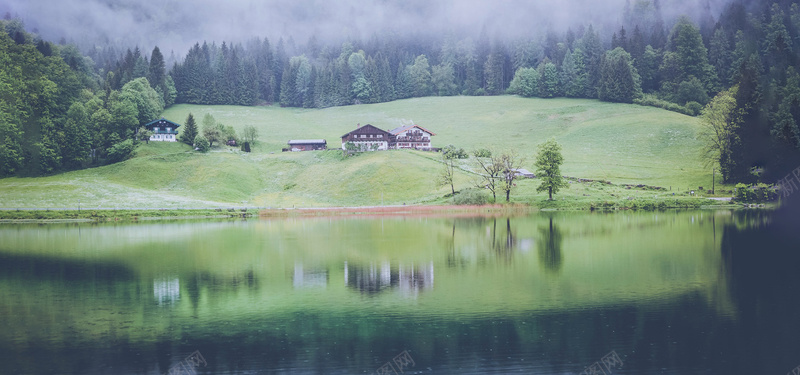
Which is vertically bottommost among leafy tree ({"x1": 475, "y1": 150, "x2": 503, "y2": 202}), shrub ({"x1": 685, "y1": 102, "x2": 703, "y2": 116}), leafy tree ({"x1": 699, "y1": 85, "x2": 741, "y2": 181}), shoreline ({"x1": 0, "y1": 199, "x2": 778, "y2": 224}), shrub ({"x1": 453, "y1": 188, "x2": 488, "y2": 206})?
shoreline ({"x1": 0, "y1": 199, "x2": 778, "y2": 224})

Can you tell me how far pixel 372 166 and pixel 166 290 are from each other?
81276 millimetres

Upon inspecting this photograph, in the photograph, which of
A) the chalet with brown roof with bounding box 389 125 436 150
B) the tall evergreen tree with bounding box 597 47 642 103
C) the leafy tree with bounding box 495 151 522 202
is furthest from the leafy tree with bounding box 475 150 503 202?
the tall evergreen tree with bounding box 597 47 642 103

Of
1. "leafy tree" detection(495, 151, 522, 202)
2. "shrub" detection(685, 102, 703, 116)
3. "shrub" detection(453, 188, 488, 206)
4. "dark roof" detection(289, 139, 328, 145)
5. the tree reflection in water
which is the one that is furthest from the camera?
"shrub" detection(685, 102, 703, 116)

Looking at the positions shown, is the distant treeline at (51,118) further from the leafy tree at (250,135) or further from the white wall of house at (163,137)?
the leafy tree at (250,135)

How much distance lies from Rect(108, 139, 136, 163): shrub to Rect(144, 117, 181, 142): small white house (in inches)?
645

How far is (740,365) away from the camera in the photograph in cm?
2295

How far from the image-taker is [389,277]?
40.0 m

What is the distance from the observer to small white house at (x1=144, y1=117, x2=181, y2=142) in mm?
138250

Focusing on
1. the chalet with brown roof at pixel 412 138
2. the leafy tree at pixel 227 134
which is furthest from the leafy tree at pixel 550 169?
the leafy tree at pixel 227 134

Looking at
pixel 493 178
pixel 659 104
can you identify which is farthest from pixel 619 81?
pixel 493 178

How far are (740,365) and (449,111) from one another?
16380cm

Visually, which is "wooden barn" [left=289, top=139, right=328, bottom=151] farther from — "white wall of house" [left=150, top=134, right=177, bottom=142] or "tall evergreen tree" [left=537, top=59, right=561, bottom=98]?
"tall evergreen tree" [left=537, top=59, right=561, bottom=98]

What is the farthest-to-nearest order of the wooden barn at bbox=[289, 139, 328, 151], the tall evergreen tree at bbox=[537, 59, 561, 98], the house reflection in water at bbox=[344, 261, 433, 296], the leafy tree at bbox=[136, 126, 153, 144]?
1. the tall evergreen tree at bbox=[537, 59, 561, 98]
2. the wooden barn at bbox=[289, 139, 328, 151]
3. the leafy tree at bbox=[136, 126, 153, 144]
4. the house reflection in water at bbox=[344, 261, 433, 296]

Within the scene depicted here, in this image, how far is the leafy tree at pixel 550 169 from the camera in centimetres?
9406
